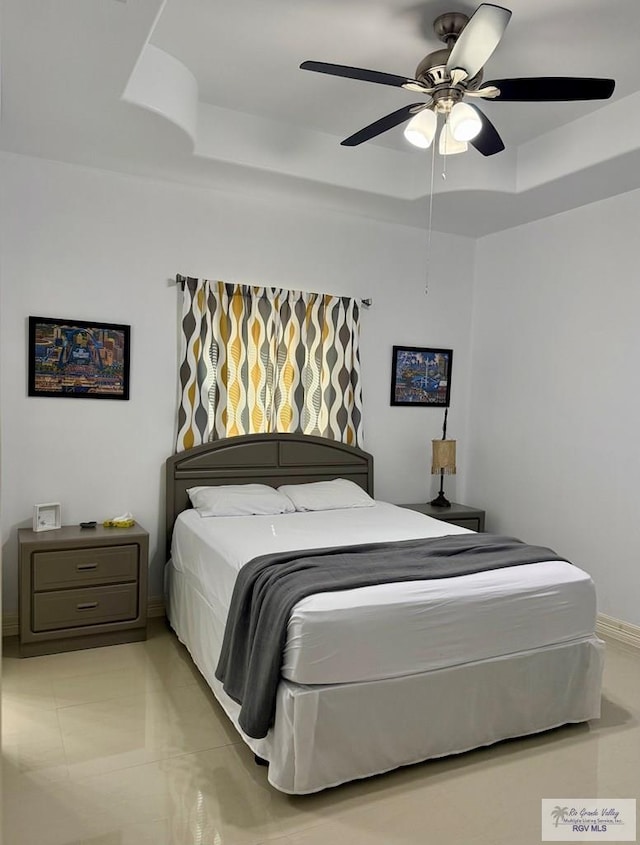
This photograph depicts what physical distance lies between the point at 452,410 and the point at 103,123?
10.6ft

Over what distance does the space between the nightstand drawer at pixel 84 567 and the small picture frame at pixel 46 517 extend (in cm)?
25

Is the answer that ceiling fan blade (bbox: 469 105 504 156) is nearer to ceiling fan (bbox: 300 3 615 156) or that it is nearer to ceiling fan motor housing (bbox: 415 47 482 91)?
ceiling fan (bbox: 300 3 615 156)

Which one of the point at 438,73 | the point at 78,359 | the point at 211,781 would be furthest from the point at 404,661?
the point at 78,359

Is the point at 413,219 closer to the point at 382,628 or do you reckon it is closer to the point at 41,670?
the point at 382,628

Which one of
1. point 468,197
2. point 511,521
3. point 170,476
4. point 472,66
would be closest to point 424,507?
point 511,521

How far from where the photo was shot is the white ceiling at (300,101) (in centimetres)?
264

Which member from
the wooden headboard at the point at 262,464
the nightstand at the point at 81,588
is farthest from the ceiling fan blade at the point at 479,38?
the nightstand at the point at 81,588

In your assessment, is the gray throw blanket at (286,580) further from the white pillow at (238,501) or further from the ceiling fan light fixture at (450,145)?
the ceiling fan light fixture at (450,145)

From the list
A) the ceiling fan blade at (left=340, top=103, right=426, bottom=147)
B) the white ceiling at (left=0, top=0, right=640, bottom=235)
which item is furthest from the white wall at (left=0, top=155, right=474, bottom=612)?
the ceiling fan blade at (left=340, top=103, right=426, bottom=147)

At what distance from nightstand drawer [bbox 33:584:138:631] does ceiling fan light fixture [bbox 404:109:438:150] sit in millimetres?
2724

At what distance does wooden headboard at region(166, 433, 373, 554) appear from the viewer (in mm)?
4055

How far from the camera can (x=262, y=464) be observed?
4.29 meters

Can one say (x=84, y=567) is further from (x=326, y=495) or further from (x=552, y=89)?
(x=552, y=89)

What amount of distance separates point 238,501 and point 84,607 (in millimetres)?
1017
